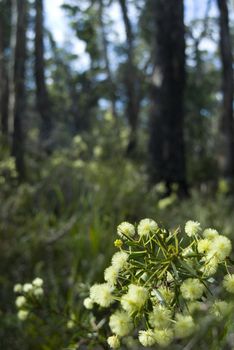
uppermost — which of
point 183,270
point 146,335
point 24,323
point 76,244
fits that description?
point 76,244

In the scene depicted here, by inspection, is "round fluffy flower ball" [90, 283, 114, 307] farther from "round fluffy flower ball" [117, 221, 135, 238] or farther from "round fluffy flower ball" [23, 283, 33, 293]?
"round fluffy flower ball" [23, 283, 33, 293]

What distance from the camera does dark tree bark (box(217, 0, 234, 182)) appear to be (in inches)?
393

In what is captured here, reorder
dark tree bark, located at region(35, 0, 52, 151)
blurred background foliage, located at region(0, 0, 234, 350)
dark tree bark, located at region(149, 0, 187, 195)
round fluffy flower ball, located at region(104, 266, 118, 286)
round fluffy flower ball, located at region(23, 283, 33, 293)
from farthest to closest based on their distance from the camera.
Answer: dark tree bark, located at region(35, 0, 52, 151) < dark tree bark, located at region(149, 0, 187, 195) < blurred background foliage, located at region(0, 0, 234, 350) < round fluffy flower ball, located at region(23, 283, 33, 293) < round fluffy flower ball, located at region(104, 266, 118, 286)

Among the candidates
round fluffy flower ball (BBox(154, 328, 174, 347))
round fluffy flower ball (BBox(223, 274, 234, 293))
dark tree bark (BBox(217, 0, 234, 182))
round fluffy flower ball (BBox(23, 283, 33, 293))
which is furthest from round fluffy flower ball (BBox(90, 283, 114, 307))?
dark tree bark (BBox(217, 0, 234, 182))

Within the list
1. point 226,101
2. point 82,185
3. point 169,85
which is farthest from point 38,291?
point 226,101

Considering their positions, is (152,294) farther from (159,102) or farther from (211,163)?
(211,163)

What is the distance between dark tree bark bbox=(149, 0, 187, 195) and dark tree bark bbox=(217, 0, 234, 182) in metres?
2.49

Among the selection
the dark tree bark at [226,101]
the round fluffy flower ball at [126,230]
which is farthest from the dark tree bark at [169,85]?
the round fluffy flower ball at [126,230]

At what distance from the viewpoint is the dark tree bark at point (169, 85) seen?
7637 mm

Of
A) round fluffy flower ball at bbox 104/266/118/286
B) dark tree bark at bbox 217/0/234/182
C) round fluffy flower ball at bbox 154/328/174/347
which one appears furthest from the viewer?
dark tree bark at bbox 217/0/234/182

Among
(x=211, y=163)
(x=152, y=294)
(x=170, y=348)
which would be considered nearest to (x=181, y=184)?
(x=211, y=163)

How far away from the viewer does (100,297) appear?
1.06 m

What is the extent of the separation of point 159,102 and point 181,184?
1234mm

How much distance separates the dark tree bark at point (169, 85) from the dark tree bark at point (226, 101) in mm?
2494
